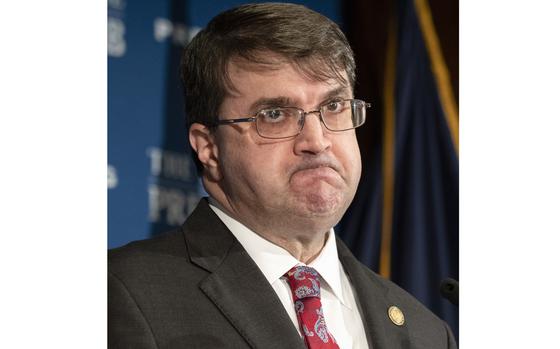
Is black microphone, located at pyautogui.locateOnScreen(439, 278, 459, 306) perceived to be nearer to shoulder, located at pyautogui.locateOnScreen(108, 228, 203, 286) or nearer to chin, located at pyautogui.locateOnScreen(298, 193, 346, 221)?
chin, located at pyautogui.locateOnScreen(298, 193, 346, 221)

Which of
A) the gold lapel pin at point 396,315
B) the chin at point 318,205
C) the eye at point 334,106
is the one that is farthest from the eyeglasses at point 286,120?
the gold lapel pin at point 396,315

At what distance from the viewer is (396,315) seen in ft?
7.53

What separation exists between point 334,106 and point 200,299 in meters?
0.54

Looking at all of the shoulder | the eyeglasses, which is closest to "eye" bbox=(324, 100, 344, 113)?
the eyeglasses

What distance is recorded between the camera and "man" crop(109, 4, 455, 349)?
2.07 meters

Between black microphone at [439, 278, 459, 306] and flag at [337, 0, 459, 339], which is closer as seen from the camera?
black microphone at [439, 278, 459, 306]

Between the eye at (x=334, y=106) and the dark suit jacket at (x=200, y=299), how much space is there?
1.17 feet

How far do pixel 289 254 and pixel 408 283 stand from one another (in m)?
0.41

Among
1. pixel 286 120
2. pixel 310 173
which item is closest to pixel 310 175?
pixel 310 173

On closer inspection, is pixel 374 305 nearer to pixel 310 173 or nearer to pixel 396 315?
pixel 396 315
